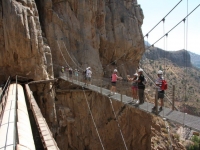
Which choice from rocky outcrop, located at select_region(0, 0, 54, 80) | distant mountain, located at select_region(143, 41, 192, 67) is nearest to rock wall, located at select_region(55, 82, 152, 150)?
rocky outcrop, located at select_region(0, 0, 54, 80)

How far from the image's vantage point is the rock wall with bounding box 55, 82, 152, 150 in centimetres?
1455

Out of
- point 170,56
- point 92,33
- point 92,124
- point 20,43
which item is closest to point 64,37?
point 92,33

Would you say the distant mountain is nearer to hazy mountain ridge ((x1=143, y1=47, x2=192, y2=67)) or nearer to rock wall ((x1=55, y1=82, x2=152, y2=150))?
hazy mountain ridge ((x1=143, y1=47, x2=192, y2=67))

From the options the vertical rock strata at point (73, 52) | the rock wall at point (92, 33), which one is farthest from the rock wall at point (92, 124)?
the rock wall at point (92, 33)

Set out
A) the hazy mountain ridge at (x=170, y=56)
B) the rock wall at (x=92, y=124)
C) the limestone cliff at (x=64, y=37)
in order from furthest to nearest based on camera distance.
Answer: the hazy mountain ridge at (x=170, y=56)
the rock wall at (x=92, y=124)
the limestone cliff at (x=64, y=37)

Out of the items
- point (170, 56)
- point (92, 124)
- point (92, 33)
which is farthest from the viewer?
point (170, 56)

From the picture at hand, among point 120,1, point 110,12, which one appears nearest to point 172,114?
point 110,12

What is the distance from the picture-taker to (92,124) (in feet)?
51.6

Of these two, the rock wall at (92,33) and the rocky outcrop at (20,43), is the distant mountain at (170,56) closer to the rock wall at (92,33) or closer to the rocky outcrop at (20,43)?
the rock wall at (92,33)

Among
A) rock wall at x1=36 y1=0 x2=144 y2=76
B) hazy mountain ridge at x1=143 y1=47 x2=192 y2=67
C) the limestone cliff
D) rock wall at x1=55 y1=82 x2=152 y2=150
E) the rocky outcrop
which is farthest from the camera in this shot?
hazy mountain ridge at x1=143 y1=47 x2=192 y2=67

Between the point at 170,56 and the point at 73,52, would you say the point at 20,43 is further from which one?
the point at 170,56

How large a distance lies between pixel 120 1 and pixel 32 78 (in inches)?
534

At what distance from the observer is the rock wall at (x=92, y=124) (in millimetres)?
14547

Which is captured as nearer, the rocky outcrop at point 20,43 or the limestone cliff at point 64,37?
the rocky outcrop at point 20,43
